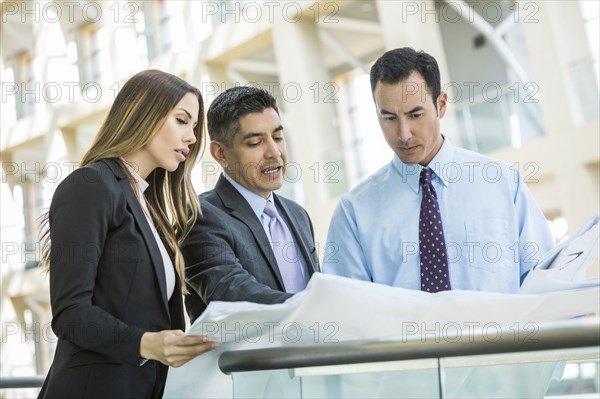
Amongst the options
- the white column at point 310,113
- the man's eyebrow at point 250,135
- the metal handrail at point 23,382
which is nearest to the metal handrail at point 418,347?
the man's eyebrow at point 250,135

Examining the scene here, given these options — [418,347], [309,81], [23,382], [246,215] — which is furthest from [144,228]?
[309,81]

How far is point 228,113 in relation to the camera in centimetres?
333

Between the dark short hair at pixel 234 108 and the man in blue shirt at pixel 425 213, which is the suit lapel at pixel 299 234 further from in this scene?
the dark short hair at pixel 234 108

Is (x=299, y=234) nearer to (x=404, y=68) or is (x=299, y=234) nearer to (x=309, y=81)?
(x=404, y=68)

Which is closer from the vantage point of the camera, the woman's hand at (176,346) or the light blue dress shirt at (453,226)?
the woman's hand at (176,346)

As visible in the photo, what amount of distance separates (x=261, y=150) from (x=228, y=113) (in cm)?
21

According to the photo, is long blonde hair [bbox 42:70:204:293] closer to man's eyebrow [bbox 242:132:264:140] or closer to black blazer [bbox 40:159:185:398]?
black blazer [bbox 40:159:185:398]

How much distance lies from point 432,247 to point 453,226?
0.57 ft

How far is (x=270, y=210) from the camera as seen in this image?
11.1ft

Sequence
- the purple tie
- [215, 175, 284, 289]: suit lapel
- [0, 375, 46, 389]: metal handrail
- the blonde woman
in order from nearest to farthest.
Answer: the blonde woman < [215, 175, 284, 289]: suit lapel < the purple tie < [0, 375, 46, 389]: metal handrail

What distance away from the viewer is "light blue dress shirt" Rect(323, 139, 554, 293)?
3.07 metres

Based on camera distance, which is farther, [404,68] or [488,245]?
[404,68]

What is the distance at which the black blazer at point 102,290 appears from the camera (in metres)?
2.27

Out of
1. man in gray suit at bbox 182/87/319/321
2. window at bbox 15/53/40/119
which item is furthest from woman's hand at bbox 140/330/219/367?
window at bbox 15/53/40/119
